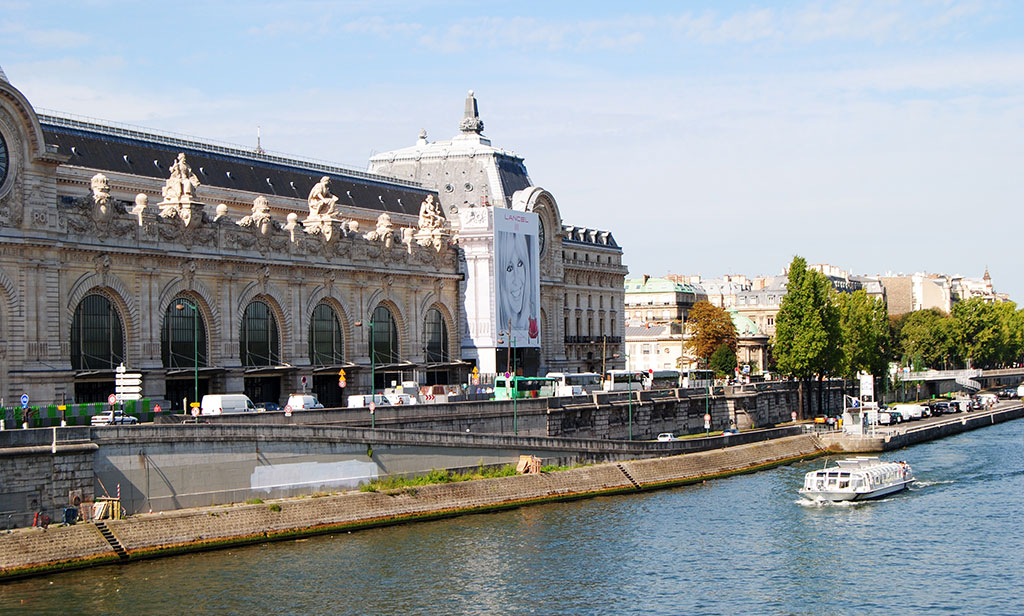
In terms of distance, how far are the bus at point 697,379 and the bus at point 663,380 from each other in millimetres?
913

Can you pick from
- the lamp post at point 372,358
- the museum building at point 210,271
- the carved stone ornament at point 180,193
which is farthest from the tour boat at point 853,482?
the carved stone ornament at point 180,193

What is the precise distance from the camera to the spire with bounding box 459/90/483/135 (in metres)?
125

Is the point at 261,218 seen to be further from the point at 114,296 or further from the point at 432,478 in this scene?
the point at 432,478

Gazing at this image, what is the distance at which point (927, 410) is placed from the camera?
13425 cm

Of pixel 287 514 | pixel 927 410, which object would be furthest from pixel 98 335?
pixel 927 410

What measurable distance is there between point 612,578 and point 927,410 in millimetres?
87804

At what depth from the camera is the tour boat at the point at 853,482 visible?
75312 mm

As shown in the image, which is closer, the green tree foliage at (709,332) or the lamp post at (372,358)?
the lamp post at (372,358)

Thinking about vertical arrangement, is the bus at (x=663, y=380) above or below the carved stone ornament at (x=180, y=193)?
below

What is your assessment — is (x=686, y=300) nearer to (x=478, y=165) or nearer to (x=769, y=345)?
(x=769, y=345)

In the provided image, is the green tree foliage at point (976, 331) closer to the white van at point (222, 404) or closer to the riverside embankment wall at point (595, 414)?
the riverside embankment wall at point (595, 414)

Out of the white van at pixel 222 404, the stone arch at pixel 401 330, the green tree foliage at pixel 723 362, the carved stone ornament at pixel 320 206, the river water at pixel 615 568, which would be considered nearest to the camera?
the river water at pixel 615 568

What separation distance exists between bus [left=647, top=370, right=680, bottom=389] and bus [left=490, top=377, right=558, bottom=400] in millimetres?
12930

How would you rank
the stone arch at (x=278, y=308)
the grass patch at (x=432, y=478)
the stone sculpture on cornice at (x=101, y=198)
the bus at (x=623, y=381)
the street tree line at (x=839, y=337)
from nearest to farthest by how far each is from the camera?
the grass patch at (x=432, y=478)
the stone sculpture on cornice at (x=101, y=198)
the stone arch at (x=278, y=308)
the bus at (x=623, y=381)
the street tree line at (x=839, y=337)
